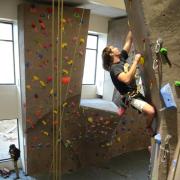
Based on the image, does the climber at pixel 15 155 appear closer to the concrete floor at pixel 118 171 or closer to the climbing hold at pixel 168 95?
the concrete floor at pixel 118 171

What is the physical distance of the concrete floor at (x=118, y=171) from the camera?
18.0ft

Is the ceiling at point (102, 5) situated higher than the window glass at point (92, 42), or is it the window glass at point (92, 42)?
the ceiling at point (102, 5)

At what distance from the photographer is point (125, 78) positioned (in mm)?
2193

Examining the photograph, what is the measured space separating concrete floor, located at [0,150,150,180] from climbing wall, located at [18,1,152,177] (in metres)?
0.21

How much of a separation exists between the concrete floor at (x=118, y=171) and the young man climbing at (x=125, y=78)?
3655 mm

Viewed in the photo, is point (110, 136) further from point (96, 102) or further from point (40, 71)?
point (40, 71)

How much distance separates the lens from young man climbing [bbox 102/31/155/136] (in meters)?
1.92

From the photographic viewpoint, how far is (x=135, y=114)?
641cm

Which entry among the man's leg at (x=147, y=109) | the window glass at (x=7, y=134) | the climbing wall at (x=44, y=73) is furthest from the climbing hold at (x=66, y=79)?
the man's leg at (x=147, y=109)

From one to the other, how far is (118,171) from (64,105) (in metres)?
2.05

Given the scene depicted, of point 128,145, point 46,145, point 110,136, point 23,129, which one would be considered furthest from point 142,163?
point 23,129

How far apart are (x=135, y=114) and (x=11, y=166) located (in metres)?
3.37

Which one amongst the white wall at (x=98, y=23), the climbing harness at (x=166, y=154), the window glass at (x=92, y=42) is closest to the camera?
the climbing harness at (x=166, y=154)

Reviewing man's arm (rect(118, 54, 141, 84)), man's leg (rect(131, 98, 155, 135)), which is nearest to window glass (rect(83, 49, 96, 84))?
man's arm (rect(118, 54, 141, 84))
